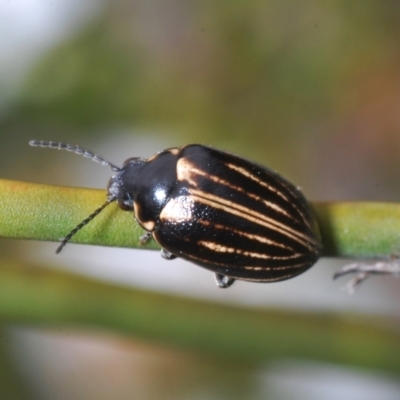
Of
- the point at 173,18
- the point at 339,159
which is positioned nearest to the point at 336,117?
the point at 339,159

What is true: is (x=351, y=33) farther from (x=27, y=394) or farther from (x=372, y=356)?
(x=27, y=394)

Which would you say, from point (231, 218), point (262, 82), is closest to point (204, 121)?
point (262, 82)

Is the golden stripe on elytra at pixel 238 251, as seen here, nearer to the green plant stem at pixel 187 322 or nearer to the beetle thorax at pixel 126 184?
the beetle thorax at pixel 126 184

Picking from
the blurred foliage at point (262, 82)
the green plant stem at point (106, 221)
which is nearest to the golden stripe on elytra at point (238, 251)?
the green plant stem at point (106, 221)

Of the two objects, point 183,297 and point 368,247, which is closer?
point 368,247

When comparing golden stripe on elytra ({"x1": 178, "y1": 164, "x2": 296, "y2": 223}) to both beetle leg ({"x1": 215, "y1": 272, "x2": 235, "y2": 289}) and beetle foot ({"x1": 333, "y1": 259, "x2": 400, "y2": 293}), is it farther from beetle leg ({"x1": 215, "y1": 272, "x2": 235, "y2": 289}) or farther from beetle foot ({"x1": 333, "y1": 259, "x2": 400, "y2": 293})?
beetle leg ({"x1": 215, "y1": 272, "x2": 235, "y2": 289})

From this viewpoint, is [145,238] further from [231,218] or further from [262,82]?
[262,82]
